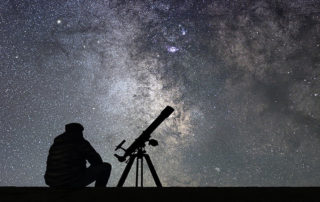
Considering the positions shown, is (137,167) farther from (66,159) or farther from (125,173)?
(66,159)

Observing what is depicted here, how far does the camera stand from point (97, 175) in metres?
4.64

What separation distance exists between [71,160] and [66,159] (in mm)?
73

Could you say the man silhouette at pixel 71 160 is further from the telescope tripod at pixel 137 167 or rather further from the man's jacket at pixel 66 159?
the telescope tripod at pixel 137 167

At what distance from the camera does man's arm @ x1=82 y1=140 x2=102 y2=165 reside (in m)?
4.29

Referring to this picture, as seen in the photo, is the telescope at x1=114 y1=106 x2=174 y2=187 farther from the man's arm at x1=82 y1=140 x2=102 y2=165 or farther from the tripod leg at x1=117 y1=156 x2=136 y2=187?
the man's arm at x1=82 y1=140 x2=102 y2=165

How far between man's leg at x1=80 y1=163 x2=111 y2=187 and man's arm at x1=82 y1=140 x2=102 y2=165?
0.35 ft

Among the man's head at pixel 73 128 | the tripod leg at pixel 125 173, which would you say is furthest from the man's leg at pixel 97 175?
the tripod leg at pixel 125 173

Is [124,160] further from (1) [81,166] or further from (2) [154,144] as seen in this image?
(1) [81,166]
